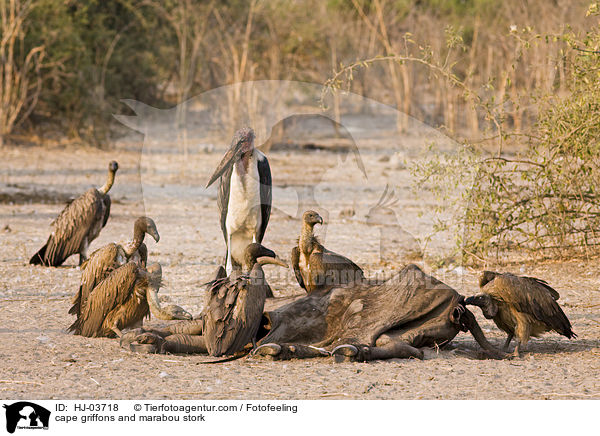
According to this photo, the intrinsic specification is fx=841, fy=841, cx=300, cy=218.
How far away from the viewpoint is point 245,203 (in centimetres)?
664

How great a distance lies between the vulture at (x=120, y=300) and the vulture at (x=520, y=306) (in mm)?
2126

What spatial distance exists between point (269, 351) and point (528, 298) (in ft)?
5.65

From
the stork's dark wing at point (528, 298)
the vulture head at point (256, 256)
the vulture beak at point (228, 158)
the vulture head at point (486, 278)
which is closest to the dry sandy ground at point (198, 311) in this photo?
the stork's dark wing at point (528, 298)

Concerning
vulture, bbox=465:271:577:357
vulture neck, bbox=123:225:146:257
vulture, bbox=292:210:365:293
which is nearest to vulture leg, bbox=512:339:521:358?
vulture, bbox=465:271:577:357

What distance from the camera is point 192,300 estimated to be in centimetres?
752

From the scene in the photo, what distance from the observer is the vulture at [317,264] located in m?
5.98

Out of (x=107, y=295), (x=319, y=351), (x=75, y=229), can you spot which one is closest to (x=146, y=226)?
(x=107, y=295)

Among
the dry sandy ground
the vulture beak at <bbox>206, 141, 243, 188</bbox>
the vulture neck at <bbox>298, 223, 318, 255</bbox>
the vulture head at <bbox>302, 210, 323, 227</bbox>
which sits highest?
the vulture beak at <bbox>206, 141, 243, 188</bbox>

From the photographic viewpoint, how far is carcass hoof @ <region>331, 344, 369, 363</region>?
5281mm

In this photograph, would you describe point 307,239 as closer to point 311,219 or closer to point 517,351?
point 311,219

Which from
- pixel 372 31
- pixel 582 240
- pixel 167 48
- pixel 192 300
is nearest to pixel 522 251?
pixel 582 240

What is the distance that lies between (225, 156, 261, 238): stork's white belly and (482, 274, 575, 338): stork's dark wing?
2018mm

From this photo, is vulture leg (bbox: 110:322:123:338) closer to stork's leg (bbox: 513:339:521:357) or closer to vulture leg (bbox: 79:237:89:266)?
stork's leg (bbox: 513:339:521:357)
